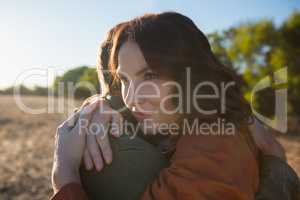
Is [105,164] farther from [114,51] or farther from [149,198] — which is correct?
[114,51]

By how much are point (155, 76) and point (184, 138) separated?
0.35 metres

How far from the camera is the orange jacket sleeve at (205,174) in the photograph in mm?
1464

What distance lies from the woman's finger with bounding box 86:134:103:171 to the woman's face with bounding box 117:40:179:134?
251 millimetres

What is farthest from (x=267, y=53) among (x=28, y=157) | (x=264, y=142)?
(x=264, y=142)

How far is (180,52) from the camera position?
6.02ft

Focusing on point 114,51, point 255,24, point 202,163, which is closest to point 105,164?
point 202,163

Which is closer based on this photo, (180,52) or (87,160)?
(87,160)

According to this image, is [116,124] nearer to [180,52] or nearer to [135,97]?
[135,97]

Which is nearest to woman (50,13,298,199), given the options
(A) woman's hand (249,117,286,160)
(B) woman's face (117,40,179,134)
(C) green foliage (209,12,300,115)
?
(B) woman's face (117,40,179,134)

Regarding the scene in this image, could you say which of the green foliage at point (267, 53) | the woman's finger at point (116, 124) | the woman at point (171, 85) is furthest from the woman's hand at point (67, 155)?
the green foliage at point (267, 53)

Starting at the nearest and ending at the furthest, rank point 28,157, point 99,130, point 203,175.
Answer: point 203,175 → point 99,130 → point 28,157

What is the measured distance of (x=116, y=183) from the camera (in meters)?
1.55

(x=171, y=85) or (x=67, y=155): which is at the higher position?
(x=171, y=85)

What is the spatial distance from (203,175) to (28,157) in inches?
264
